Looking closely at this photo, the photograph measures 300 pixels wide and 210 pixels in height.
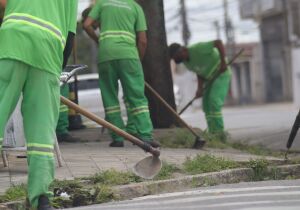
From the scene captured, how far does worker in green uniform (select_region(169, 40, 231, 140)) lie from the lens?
37.5ft

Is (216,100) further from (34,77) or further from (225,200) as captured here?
(34,77)

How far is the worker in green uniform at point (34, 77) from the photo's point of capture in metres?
4.96

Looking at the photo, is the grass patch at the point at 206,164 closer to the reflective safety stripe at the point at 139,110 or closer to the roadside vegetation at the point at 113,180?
the roadside vegetation at the point at 113,180

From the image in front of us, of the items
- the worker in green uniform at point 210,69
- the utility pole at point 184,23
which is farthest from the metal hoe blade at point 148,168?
the utility pole at point 184,23

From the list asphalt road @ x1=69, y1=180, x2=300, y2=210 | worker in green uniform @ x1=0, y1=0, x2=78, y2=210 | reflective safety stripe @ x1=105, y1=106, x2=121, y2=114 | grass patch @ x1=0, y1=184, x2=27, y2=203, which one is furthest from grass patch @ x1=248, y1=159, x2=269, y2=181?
worker in green uniform @ x1=0, y1=0, x2=78, y2=210

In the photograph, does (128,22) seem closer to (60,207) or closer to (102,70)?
(102,70)

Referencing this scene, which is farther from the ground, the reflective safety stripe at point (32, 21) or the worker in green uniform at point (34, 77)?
the reflective safety stripe at point (32, 21)

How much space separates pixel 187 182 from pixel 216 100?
526cm

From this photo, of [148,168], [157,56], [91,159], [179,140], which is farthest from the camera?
[157,56]

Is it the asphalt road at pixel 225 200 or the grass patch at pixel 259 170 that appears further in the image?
the grass patch at pixel 259 170

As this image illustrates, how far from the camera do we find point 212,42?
1160 cm

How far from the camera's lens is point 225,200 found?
5.62m

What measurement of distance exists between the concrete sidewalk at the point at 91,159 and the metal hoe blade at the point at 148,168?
1.50 ft

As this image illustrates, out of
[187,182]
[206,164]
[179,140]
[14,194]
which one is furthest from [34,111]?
[179,140]
